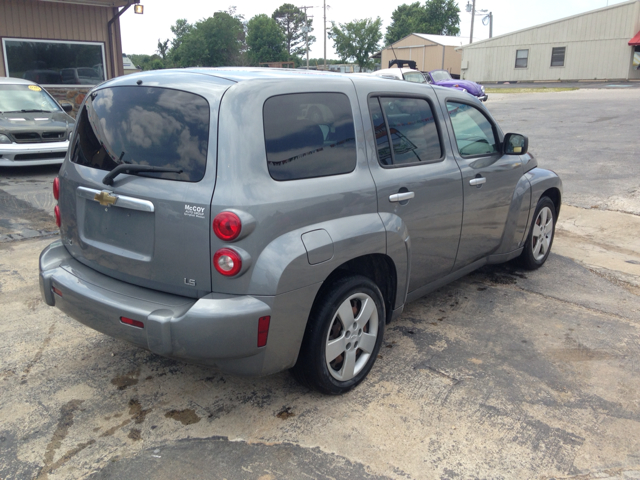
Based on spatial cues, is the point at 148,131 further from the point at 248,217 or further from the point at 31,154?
the point at 31,154

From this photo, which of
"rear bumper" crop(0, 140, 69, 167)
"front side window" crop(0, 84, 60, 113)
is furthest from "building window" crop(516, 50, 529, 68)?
"rear bumper" crop(0, 140, 69, 167)

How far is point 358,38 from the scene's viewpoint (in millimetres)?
77438

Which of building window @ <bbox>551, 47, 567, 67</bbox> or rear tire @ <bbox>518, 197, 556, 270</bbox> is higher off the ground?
building window @ <bbox>551, 47, 567, 67</bbox>

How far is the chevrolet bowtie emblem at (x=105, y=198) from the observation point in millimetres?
2943

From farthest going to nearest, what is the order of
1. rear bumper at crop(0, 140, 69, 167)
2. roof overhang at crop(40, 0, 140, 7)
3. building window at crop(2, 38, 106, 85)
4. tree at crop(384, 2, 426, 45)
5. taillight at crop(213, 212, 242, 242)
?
tree at crop(384, 2, 426, 45) < building window at crop(2, 38, 106, 85) < roof overhang at crop(40, 0, 140, 7) < rear bumper at crop(0, 140, 69, 167) < taillight at crop(213, 212, 242, 242)

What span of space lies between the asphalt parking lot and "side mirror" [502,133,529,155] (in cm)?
123

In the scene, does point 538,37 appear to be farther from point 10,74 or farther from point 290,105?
point 290,105

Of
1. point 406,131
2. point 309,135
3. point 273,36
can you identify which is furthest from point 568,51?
point 273,36

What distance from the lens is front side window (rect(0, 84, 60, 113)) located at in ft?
34.4

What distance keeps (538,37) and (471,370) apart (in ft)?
143

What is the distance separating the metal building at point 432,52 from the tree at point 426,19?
27.6 meters

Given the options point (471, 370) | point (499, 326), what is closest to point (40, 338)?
point (471, 370)

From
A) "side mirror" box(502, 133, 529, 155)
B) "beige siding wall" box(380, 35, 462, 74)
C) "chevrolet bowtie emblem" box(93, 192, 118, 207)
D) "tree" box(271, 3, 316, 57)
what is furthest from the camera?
"tree" box(271, 3, 316, 57)

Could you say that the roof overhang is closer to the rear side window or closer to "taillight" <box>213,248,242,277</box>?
the rear side window
